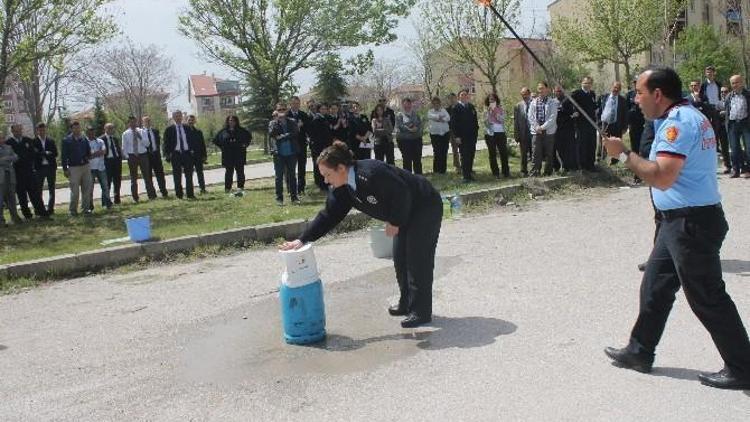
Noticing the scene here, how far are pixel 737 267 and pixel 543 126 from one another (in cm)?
746

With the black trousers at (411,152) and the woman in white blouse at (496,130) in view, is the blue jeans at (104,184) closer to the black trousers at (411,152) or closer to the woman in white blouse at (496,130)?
the black trousers at (411,152)

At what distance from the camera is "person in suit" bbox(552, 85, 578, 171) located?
14453mm

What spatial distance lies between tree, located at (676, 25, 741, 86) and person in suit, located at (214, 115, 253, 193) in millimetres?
28675

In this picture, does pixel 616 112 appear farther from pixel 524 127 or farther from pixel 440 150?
pixel 440 150

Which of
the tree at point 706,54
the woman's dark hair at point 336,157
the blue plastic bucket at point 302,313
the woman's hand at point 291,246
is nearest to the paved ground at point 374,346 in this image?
the blue plastic bucket at point 302,313

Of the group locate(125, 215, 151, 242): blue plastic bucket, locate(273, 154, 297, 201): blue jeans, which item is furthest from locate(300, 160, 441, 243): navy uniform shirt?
locate(273, 154, 297, 201): blue jeans

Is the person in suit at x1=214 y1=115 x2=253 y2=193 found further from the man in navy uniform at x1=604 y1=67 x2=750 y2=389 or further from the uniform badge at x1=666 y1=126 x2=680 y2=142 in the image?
the uniform badge at x1=666 y1=126 x2=680 y2=142

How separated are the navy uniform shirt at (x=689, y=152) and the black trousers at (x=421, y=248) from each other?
6.84ft

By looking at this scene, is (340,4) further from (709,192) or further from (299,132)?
(709,192)

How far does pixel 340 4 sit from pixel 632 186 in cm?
1400

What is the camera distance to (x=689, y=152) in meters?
4.06

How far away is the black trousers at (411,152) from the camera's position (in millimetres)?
15480

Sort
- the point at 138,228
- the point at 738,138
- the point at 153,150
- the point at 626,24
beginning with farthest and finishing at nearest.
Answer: the point at 626,24 < the point at 153,150 < the point at 738,138 < the point at 138,228

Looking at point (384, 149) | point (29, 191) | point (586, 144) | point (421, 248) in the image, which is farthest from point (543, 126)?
point (29, 191)
